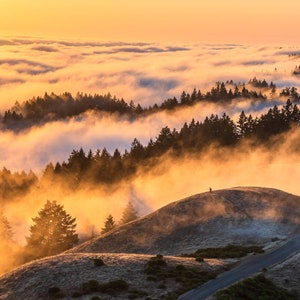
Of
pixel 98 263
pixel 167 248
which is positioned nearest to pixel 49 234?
pixel 167 248

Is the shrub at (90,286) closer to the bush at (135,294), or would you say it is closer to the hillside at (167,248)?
the hillside at (167,248)

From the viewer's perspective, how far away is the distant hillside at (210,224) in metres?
76.0

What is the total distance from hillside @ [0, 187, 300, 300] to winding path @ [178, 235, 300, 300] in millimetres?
1303

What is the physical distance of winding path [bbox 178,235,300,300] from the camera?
139ft

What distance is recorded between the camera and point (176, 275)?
46.8 meters

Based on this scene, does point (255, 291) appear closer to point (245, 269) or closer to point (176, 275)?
point (245, 269)

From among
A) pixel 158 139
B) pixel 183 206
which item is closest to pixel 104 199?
pixel 158 139

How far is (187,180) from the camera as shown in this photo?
179625 mm

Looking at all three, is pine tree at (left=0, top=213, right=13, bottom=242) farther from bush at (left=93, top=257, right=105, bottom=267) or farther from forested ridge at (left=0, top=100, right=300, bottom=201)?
bush at (left=93, top=257, right=105, bottom=267)

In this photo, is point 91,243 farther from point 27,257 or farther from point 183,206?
point 27,257

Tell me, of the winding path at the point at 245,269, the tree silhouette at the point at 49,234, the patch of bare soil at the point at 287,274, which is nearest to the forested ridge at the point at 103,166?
the tree silhouette at the point at 49,234

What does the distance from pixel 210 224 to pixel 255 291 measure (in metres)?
40.0

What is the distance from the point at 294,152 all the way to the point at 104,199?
265 feet

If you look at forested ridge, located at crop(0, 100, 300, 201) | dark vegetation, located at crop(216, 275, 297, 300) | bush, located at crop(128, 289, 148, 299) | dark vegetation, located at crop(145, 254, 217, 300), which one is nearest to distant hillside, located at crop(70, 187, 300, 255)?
dark vegetation, located at crop(145, 254, 217, 300)
